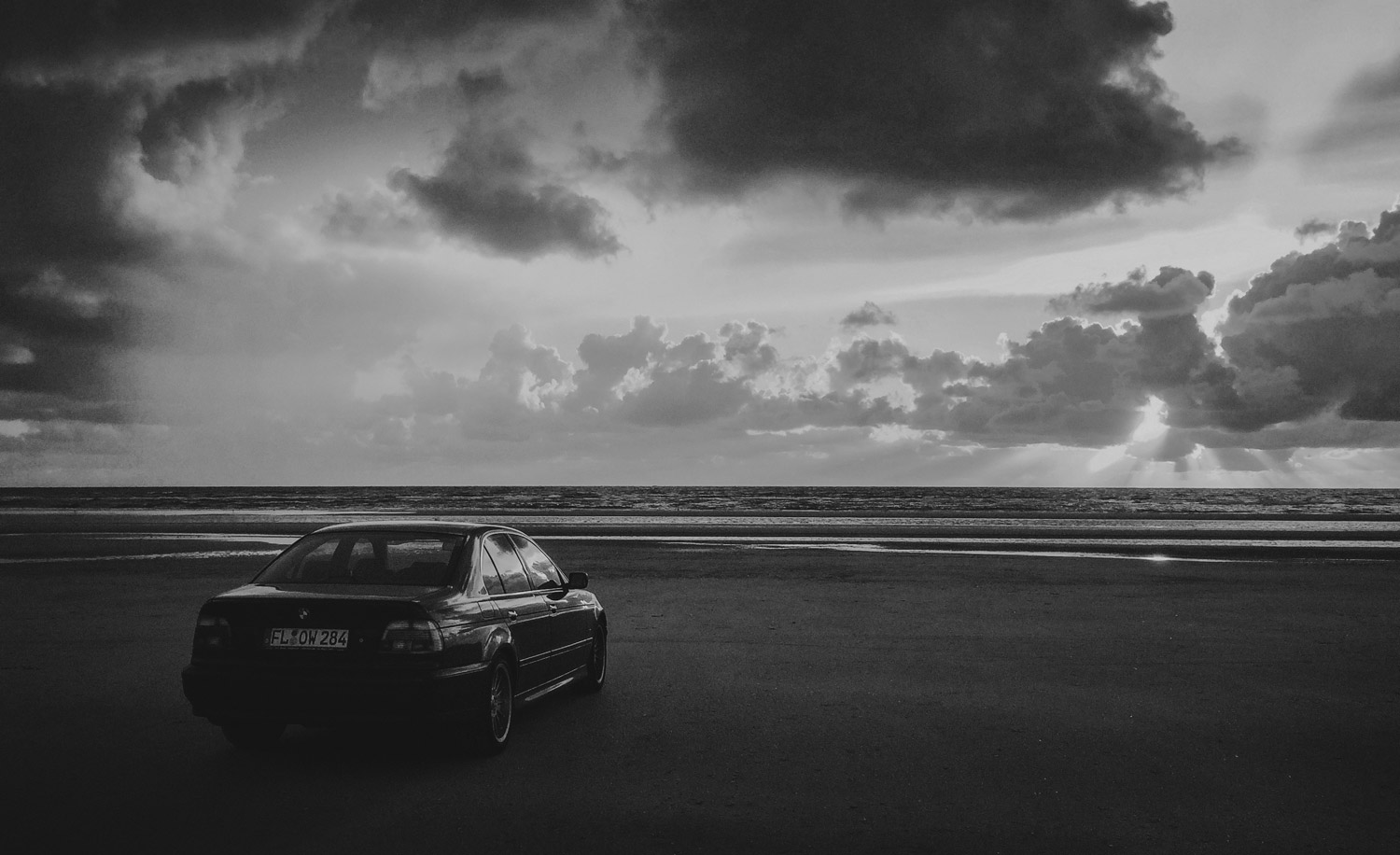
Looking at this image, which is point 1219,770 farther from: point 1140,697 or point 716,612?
point 716,612

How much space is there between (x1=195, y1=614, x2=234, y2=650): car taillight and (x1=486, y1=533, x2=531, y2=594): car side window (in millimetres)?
1765

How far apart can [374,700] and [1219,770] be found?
5126 millimetres

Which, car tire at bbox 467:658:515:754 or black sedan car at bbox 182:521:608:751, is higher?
black sedan car at bbox 182:521:608:751

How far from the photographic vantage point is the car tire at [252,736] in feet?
21.7

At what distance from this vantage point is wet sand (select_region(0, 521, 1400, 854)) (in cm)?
491

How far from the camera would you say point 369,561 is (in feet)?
24.0

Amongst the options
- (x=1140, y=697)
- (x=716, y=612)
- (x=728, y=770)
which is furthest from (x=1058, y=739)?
(x=716, y=612)

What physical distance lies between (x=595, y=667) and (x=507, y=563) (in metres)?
1.66

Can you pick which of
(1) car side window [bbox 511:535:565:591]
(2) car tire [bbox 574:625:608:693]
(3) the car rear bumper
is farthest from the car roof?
(2) car tire [bbox 574:625:608:693]

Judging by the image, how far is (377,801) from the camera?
5445mm

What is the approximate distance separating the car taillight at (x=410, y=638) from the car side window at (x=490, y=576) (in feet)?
2.84

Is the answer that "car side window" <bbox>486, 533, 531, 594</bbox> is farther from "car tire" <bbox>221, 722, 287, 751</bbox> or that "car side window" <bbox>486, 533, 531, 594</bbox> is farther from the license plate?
"car tire" <bbox>221, 722, 287, 751</bbox>

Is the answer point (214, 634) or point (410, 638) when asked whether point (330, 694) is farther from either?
point (214, 634)

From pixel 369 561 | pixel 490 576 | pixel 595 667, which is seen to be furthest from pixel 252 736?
pixel 595 667
